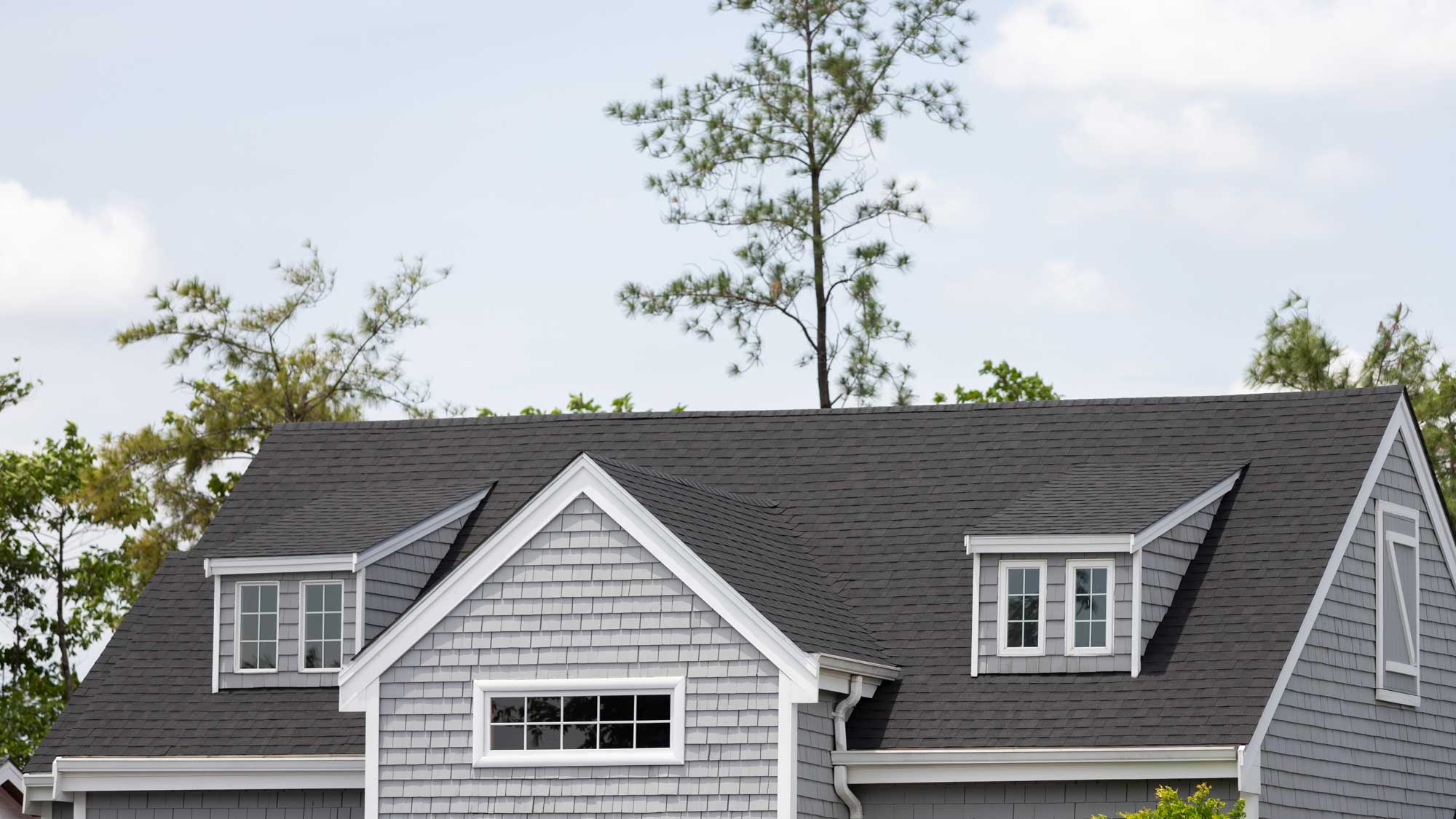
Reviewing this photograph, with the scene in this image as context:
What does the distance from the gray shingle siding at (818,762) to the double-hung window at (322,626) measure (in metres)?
5.32

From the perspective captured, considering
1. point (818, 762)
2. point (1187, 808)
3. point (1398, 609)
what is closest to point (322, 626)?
point (818, 762)

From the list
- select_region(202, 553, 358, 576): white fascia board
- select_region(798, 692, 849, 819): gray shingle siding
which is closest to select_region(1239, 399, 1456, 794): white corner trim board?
select_region(798, 692, 849, 819): gray shingle siding

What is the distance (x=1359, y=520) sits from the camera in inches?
796

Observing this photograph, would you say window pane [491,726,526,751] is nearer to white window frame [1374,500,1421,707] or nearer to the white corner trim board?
the white corner trim board

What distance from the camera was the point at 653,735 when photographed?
60.0 ft

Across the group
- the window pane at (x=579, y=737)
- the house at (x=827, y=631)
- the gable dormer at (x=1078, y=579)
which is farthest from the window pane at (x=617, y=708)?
the gable dormer at (x=1078, y=579)

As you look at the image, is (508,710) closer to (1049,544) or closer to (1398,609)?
(1049,544)

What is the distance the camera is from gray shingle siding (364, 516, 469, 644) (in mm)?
20844

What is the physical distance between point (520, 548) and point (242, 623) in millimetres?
4265

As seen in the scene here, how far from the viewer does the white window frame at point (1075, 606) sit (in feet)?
62.2

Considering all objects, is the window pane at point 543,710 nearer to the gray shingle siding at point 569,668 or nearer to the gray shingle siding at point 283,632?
the gray shingle siding at point 569,668

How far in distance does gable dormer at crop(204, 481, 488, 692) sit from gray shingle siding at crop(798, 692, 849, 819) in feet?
15.9

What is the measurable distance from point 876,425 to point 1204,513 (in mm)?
4257

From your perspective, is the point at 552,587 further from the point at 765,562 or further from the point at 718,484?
the point at 718,484
